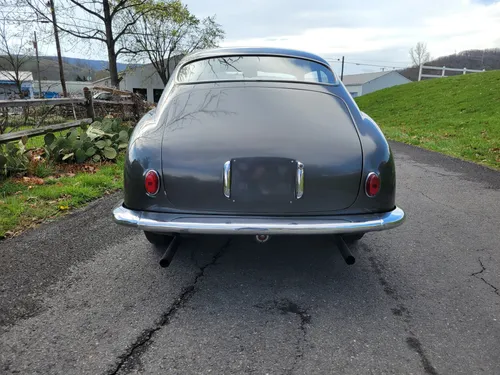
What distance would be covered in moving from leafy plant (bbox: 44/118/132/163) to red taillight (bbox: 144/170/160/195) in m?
4.28

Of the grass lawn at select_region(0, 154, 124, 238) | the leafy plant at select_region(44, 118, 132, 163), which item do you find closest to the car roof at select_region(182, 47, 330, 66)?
the grass lawn at select_region(0, 154, 124, 238)

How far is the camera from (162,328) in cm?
228

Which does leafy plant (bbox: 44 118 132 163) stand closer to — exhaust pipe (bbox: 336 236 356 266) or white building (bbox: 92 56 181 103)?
exhaust pipe (bbox: 336 236 356 266)

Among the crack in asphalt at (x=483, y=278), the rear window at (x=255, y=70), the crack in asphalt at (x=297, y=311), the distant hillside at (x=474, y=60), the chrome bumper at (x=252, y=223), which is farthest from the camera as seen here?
the distant hillside at (x=474, y=60)

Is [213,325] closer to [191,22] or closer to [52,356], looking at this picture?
[52,356]

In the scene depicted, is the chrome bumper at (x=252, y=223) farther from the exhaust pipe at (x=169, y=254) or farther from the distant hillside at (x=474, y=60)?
the distant hillside at (x=474, y=60)

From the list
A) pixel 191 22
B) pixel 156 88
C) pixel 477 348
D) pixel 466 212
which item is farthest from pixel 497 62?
pixel 477 348

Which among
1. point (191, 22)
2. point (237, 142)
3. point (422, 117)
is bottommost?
point (422, 117)

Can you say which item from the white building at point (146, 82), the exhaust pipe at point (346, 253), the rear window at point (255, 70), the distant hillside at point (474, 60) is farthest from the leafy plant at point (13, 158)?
the distant hillside at point (474, 60)

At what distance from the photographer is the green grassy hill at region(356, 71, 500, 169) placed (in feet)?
31.7

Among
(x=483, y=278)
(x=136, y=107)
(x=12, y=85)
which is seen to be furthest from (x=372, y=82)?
(x=483, y=278)

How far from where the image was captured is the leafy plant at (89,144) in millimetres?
6152

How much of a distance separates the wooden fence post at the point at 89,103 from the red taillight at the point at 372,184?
732 cm

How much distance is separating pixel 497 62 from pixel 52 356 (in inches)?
2135
